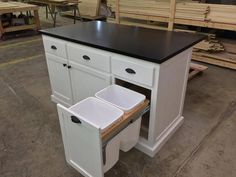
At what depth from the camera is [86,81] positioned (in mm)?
1848

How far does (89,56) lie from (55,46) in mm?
483

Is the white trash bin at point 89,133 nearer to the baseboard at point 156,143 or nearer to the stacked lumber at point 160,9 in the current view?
the baseboard at point 156,143

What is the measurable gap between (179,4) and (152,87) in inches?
99.9

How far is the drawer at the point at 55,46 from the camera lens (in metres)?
1.89

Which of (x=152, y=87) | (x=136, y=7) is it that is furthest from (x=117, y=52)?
(x=136, y=7)

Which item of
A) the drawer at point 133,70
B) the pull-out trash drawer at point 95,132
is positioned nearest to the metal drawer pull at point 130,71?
the drawer at point 133,70

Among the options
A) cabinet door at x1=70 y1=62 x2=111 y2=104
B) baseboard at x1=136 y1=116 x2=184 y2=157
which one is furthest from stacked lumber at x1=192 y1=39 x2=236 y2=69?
cabinet door at x1=70 y1=62 x2=111 y2=104

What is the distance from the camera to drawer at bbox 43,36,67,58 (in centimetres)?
189

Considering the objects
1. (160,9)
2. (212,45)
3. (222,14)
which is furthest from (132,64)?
(160,9)

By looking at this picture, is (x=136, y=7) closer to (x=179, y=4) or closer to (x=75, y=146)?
(x=179, y=4)

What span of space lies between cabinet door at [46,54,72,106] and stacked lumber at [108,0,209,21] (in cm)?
230

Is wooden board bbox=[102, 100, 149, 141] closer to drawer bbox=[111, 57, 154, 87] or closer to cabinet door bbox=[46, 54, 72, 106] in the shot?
drawer bbox=[111, 57, 154, 87]

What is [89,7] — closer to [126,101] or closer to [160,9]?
[160,9]

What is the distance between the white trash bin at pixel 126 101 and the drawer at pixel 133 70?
11cm
